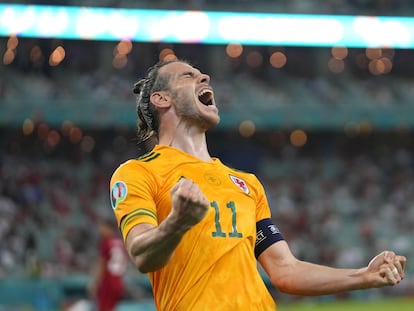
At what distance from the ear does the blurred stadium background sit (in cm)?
1546

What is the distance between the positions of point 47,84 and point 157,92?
2422 cm

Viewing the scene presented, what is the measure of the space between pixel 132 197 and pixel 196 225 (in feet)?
1.01

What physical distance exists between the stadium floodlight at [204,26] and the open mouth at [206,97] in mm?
20583

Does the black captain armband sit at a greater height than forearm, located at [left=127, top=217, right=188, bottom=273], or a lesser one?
greater

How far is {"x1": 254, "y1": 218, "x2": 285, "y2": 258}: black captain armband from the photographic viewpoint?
428cm

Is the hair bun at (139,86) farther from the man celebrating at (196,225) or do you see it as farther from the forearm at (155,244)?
the forearm at (155,244)

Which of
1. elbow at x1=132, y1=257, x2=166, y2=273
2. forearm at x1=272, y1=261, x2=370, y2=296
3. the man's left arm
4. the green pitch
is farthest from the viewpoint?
the green pitch

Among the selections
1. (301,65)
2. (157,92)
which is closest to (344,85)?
(301,65)

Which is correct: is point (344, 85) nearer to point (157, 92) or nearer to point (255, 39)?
A: point (255, 39)

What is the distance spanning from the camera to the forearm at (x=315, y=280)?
398 cm

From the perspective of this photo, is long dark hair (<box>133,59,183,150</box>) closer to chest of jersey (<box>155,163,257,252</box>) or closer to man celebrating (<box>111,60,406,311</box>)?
man celebrating (<box>111,60,406,311</box>)

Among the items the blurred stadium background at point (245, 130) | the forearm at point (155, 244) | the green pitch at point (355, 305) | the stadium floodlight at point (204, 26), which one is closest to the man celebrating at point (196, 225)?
the forearm at point (155, 244)

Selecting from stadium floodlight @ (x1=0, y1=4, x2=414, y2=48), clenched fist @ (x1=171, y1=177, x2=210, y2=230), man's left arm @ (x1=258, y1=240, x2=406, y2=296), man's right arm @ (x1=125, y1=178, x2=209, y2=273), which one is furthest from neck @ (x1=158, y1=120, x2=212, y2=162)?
stadium floodlight @ (x1=0, y1=4, x2=414, y2=48)

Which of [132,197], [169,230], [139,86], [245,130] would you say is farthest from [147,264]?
[245,130]
